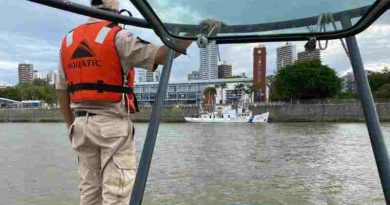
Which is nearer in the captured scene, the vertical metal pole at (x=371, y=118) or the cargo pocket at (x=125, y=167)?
the vertical metal pole at (x=371, y=118)

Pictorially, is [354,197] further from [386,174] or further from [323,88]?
[323,88]

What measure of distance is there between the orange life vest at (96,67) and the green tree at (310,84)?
228ft

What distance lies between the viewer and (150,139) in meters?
2.21

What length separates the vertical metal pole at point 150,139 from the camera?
221cm

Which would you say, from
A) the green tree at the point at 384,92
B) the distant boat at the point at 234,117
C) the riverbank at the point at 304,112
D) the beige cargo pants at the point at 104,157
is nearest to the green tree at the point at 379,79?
the green tree at the point at 384,92

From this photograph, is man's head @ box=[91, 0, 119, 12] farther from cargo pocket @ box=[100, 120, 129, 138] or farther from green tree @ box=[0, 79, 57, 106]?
green tree @ box=[0, 79, 57, 106]

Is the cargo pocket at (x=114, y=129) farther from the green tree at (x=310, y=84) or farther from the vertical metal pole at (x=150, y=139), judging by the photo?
the green tree at (x=310, y=84)

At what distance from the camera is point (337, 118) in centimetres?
6712

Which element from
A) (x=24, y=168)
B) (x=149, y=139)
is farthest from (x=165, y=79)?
(x=24, y=168)

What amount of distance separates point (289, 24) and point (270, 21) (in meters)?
0.07

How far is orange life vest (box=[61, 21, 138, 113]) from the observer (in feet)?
8.21

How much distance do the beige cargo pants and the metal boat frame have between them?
0.33 meters

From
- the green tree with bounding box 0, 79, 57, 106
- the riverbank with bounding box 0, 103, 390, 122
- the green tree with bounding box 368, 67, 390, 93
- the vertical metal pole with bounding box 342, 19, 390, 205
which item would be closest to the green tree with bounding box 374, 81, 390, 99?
the green tree with bounding box 368, 67, 390, 93

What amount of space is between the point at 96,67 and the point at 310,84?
7580 cm
